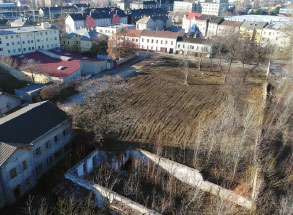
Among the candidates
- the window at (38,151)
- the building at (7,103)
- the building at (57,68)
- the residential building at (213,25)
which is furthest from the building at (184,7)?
the window at (38,151)

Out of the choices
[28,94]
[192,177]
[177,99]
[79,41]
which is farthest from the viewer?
[79,41]

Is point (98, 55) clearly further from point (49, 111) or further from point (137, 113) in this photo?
point (49, 111)

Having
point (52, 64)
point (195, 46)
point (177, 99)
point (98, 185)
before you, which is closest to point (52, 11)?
point (195, 46)

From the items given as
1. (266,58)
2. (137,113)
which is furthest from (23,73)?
(266,58)

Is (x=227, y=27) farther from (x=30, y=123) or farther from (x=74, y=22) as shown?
(x=30, y=123)

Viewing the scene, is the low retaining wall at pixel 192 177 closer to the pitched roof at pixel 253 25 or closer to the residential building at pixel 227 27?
the residential building at pixel 227 27

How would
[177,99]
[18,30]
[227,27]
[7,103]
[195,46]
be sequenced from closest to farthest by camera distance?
[7,103], [177,99], [18,30], [195,46], [227,27]

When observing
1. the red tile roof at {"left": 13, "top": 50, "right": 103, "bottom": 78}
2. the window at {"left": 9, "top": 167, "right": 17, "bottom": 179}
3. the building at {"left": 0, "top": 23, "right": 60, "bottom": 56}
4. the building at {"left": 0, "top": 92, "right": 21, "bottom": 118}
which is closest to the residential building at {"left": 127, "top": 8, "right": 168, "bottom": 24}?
the building at {"left": 0, "top": 23, "right": 60, "bottom": 56}

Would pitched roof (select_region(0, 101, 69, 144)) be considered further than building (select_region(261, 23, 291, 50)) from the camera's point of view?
No

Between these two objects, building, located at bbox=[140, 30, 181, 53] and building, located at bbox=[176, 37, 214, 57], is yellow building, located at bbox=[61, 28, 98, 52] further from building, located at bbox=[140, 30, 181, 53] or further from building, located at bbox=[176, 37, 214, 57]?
building, located at bbox=[176, 37, 214, 57]
